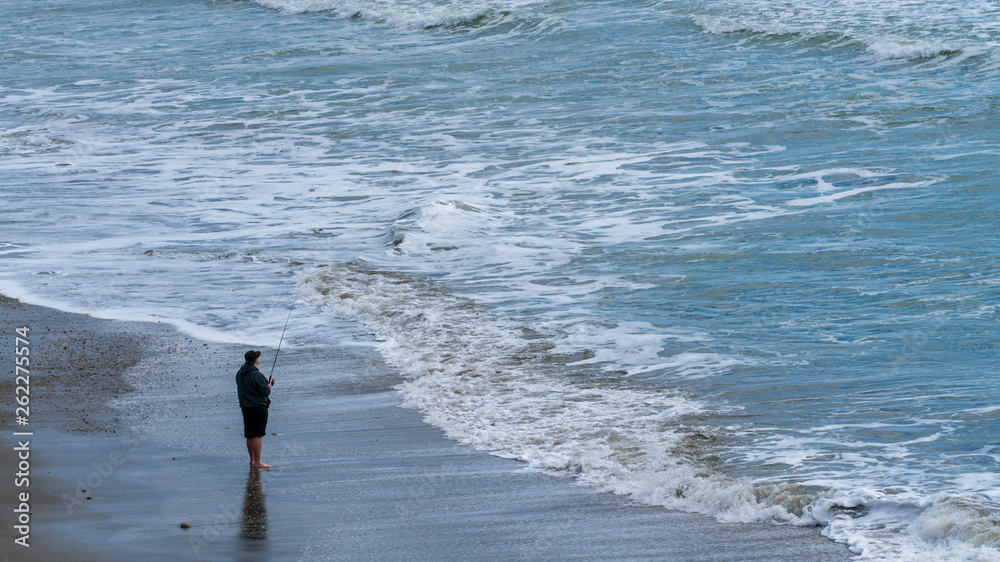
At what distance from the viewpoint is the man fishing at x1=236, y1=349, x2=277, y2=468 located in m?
7.71

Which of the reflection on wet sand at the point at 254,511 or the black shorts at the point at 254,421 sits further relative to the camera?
the black shorts at the point at 254,421

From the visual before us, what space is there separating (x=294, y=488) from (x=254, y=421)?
0.63 meters

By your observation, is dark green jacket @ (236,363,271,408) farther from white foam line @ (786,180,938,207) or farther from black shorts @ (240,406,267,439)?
white foam line @ (786,180,938,207)

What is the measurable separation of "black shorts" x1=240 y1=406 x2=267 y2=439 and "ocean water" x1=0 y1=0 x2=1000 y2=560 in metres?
1.59

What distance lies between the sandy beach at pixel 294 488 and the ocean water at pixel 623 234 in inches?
15.4

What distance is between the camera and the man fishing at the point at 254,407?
25.3 feet

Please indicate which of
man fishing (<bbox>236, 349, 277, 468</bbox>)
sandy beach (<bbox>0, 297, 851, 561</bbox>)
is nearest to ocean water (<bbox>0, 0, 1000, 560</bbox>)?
sandy beach (<bbox>0, 297, 851, 561</bbox>)

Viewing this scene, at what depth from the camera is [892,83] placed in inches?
906

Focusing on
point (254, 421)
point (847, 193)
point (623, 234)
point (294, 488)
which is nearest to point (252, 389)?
point (254, 421)

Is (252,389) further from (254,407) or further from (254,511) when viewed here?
(254,511)

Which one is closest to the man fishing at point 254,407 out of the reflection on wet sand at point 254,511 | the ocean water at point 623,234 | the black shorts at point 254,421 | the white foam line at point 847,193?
the black shorts at point 254,421

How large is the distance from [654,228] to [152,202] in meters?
8.50

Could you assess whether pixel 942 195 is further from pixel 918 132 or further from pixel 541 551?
pixel 541 551

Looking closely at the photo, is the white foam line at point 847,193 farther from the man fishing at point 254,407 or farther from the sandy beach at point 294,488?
the man fishing at point 254,407
